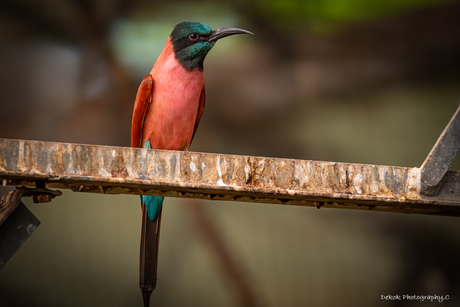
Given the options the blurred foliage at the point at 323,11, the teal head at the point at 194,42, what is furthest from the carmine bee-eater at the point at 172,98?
the blurred foliage at the point at 323,11

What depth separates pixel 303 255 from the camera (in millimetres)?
3031

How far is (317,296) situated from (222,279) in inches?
24.1

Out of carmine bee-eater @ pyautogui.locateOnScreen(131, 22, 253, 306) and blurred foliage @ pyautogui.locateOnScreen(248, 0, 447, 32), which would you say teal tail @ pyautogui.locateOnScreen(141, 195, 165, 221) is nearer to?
carmine bee-eater @ pyautogui.locateOnScreen(131, 22, 253, 306)

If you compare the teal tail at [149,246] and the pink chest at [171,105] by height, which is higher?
the pink chest at [171,105]

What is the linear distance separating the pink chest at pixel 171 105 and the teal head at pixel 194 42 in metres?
0.04

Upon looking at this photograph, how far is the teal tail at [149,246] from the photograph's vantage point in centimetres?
179

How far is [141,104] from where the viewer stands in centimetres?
200

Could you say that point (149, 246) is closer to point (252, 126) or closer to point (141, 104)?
point (141, 104)

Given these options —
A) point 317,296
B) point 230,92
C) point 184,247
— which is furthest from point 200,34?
point 317,296

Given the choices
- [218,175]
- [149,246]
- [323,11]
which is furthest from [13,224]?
[323,11]

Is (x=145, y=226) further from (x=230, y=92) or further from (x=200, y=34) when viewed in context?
(x=230, y=92)

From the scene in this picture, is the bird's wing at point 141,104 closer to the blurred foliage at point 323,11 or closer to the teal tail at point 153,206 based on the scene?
the teal tail at point 153,206

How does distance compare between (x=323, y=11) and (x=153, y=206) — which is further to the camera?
(x=323, y=11)

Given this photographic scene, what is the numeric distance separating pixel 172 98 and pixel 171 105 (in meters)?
0.03
